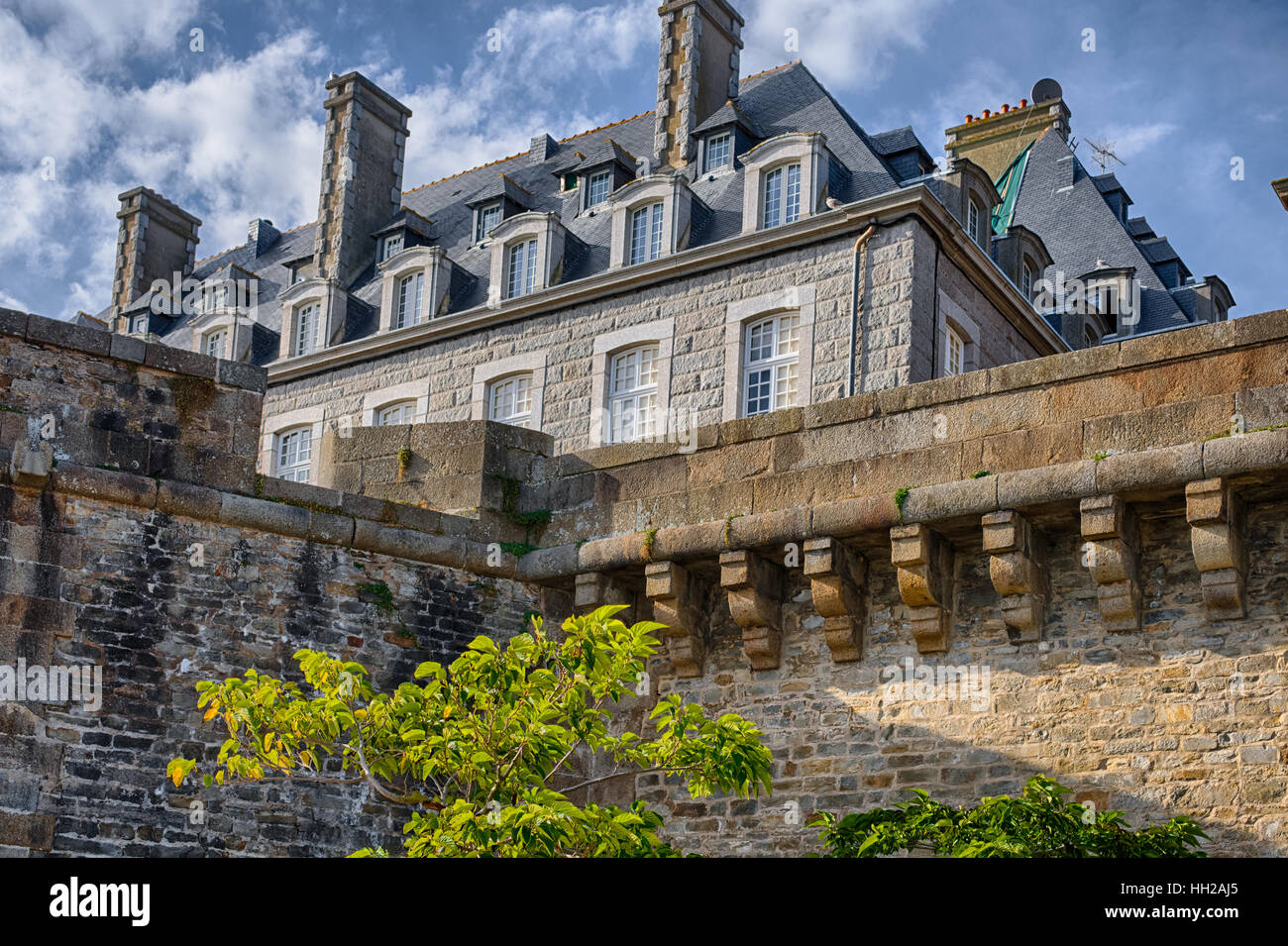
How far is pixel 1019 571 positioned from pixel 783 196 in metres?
9.35

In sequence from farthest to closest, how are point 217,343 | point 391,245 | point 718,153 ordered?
point 217,343 < point 391,245 < point 718,153

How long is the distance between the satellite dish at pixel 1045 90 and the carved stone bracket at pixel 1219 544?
75.2 feet

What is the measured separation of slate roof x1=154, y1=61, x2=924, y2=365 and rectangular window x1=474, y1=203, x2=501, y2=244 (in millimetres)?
206

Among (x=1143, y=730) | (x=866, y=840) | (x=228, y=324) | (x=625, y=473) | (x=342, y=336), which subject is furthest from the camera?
(x=228, y=324)

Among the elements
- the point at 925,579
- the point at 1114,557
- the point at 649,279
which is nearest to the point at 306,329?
the point at 649,279

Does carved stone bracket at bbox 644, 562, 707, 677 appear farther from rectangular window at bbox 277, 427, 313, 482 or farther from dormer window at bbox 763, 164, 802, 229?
rectangular window at bbox 277, 427, 313, 482

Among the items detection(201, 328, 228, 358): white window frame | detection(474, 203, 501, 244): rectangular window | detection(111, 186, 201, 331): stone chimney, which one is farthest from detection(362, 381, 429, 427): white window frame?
A: detection(111, 186, 201, 331): stone chimney

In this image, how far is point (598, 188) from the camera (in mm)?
21516

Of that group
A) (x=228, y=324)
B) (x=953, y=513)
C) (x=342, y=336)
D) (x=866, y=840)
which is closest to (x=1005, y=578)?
(x=953, y=513)

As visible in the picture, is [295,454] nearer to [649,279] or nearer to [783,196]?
[649,279]

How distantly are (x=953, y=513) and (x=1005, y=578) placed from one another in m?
0.51
